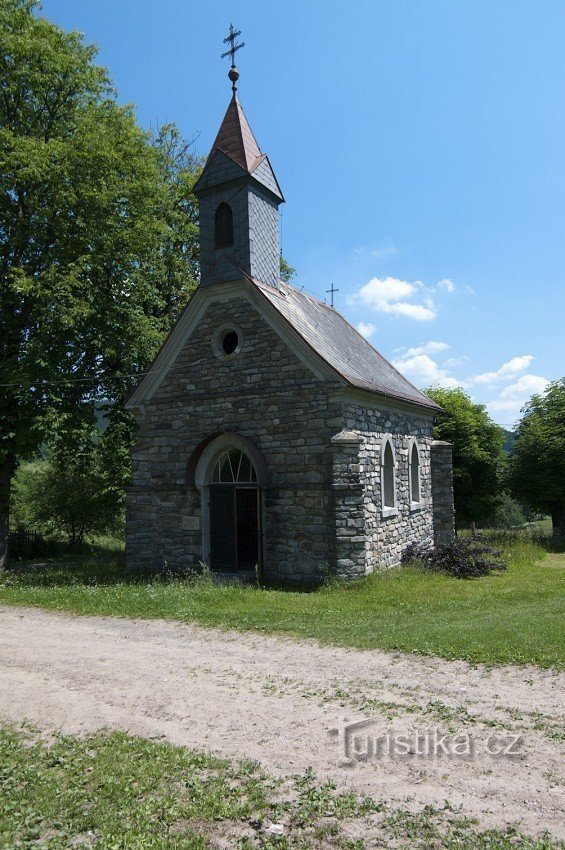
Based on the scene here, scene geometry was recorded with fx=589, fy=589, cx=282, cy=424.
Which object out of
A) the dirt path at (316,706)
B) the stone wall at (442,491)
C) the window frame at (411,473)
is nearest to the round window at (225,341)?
the window frame at (411,473)

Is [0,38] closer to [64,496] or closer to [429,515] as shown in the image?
[64,496]

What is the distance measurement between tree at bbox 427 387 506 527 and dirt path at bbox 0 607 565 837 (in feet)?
63.2

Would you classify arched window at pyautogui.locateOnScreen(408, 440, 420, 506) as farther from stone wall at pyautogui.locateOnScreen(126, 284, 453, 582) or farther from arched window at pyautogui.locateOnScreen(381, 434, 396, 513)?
arched window at pyautogui.locateOnScreen(381, 434, 396, 513)

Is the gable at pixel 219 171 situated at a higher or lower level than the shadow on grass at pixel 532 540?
higher

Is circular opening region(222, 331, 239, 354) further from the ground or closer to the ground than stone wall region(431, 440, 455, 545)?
further from the ground

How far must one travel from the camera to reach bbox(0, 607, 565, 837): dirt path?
447cm

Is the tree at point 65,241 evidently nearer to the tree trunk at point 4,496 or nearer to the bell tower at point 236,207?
the tree trunk at point 4,496

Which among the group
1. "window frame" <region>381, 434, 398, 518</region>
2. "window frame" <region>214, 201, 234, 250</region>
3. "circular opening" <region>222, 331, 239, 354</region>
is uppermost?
"window frame" <region>214, 201, 234, 250</region>

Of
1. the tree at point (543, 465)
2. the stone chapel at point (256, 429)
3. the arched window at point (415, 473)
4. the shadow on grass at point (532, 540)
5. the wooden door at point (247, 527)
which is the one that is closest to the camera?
the stone chapel at point (256, 429)

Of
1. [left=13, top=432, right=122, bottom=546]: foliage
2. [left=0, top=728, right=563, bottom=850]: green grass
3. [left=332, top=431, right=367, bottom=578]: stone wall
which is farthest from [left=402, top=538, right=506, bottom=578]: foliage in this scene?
[left=13, top=432, right=122, bottom=546]: foliage

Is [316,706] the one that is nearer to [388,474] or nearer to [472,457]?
[388,474]

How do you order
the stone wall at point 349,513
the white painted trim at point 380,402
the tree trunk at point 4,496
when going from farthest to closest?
the tree trunk at point 4,496 < the white painted trim at point 380,402 < the stone wall at point 349,513

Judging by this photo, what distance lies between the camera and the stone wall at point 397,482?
44.2 feet

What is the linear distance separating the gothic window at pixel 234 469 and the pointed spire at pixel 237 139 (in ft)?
23.4
